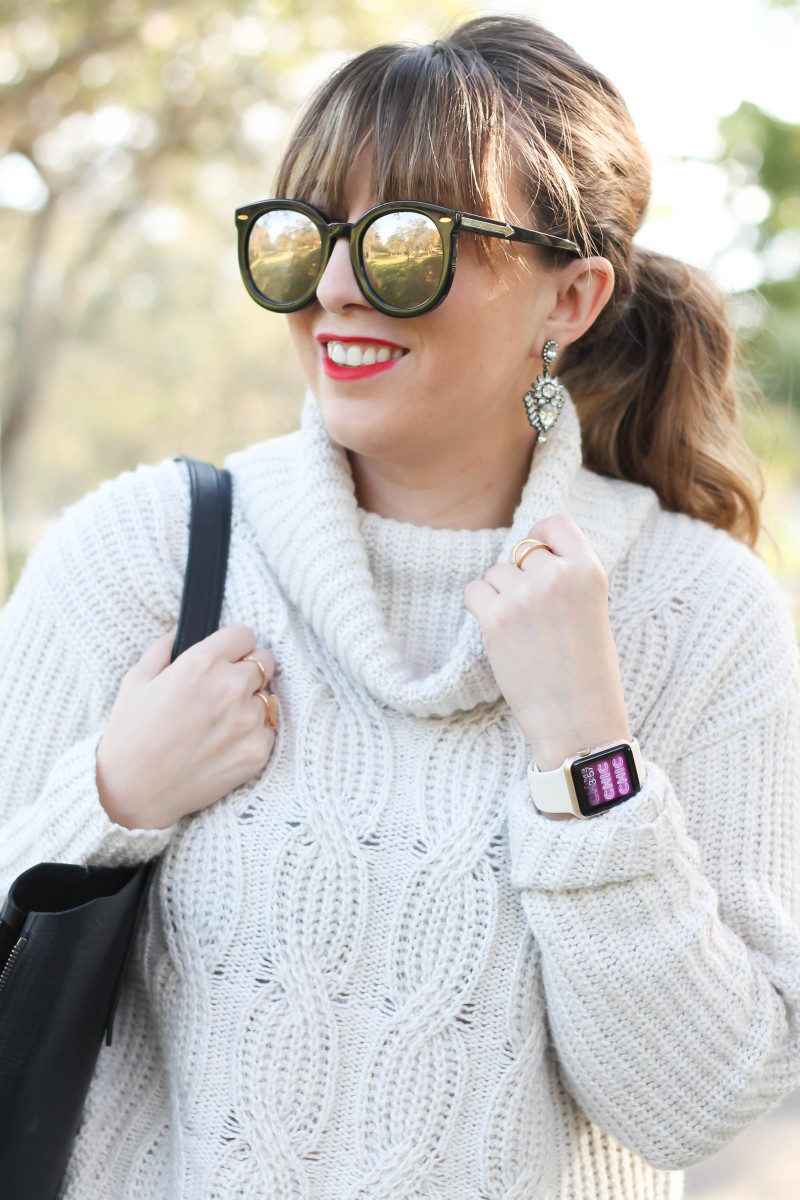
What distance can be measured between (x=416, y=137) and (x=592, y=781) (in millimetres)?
1013

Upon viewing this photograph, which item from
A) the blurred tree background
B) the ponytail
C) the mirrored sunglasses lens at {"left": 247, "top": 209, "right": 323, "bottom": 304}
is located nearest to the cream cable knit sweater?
the mirrored sunglasses lens at {"left": 247, "top": 209, "right": 323, "bottom": 304}

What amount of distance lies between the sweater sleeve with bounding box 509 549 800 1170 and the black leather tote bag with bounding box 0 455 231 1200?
0.61m

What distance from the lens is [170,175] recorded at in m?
11.6

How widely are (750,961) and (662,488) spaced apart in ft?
3.27

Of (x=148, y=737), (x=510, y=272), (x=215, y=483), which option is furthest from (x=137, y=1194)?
(x=510, y=272)

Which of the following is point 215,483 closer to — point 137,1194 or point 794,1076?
point 137,1194

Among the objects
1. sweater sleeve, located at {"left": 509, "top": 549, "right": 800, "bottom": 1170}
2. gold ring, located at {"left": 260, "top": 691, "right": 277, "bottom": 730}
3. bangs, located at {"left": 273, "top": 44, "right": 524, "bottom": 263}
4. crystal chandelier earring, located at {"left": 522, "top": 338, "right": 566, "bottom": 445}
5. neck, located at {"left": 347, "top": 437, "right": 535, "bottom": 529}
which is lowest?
sweater sleeve, located at {"left": 509, "top": 549, "right": 800, "bottom": 1170}

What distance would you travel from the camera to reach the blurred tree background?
880 cm

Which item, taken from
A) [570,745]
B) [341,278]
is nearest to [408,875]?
[570,745]

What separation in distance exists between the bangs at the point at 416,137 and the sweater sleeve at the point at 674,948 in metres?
0.92

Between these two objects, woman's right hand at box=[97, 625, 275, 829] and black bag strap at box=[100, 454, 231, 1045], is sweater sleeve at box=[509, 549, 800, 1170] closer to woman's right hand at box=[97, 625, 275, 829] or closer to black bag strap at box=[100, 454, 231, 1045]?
woman's right hand at box=[97, 625, 275, 829]

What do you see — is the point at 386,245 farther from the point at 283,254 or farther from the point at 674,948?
the point at 674,948

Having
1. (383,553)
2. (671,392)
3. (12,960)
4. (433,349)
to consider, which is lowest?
(12,960)

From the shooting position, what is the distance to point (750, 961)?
155 cm
